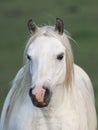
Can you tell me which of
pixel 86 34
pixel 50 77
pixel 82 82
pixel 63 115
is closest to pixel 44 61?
pixel 50 77

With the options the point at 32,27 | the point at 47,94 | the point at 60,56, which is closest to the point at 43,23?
the point at 32,27

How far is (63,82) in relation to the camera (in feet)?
26.8

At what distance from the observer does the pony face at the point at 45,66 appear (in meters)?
7.67

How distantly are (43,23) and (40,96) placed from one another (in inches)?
419

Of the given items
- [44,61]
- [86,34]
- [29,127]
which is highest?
[86,34]

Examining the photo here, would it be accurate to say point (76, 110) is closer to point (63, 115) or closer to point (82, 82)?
point (63, 115)

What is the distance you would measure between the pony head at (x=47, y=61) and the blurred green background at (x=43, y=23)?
15.6 feet

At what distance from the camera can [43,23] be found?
59.8 feet

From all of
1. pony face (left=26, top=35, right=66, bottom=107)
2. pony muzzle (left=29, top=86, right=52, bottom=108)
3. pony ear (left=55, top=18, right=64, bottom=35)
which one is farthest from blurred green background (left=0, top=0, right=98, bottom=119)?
pony muzzle (left=29, top=86, right=52, bottom=108)

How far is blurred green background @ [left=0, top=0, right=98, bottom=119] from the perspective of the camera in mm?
15218

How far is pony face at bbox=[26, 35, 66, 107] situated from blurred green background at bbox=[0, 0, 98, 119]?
4911 mm

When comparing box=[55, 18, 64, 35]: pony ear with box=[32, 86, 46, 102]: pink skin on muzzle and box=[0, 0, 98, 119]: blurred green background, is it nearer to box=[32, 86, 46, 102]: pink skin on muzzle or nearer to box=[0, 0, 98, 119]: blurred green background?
box=[32, 86, 46, 102]: pink skin on muzzle

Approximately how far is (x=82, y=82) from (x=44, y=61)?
160 centimetres

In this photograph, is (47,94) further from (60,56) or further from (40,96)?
(60,56)
